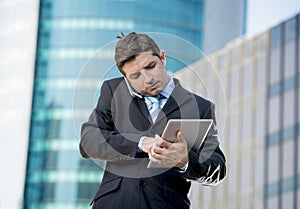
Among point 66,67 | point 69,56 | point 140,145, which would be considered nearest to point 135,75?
point 140,145

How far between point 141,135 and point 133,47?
0.38 metres

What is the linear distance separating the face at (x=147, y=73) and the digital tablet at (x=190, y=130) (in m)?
0.24

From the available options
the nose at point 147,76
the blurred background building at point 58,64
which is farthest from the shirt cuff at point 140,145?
the blurred background building at point 58,64

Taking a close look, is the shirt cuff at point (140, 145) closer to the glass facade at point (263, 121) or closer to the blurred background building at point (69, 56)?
the glass facade at point (263, 121)

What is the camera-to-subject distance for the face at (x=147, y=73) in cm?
442

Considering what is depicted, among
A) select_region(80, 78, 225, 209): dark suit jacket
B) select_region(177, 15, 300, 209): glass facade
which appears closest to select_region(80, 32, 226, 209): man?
select_region(80, 78, 225, 209): dark suit jacket

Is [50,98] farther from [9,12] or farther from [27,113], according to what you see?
[9,12]

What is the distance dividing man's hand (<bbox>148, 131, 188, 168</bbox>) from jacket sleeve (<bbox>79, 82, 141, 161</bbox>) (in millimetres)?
198

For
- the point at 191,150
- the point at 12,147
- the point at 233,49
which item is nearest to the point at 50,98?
the point at 12,147

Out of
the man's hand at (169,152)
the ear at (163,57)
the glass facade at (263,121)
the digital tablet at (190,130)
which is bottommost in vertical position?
the man's hand at (169,152)

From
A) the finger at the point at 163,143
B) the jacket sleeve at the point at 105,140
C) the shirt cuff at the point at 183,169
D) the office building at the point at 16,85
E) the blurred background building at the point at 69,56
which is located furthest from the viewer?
the office building at the point at 16,85

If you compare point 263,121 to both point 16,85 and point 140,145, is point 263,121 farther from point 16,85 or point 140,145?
point 140,145

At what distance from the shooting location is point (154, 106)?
180 inches

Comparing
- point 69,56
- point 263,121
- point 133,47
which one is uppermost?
point 69,56
